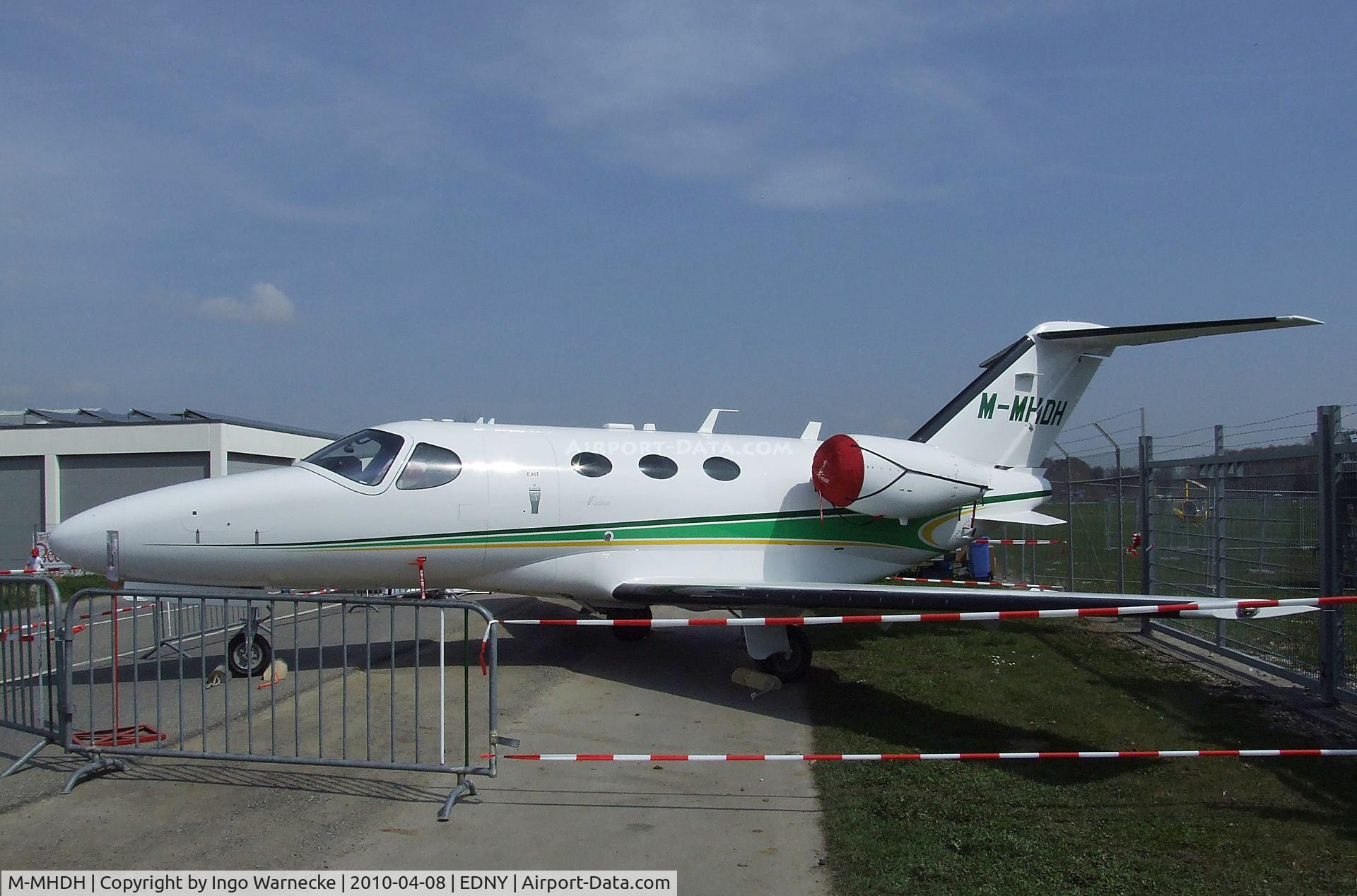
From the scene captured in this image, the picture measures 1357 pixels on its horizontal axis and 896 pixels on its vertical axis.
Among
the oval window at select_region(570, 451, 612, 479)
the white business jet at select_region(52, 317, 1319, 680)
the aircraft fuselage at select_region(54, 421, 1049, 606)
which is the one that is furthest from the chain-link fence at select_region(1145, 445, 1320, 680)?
the oval window at select_region(570, 451, 612, 479)

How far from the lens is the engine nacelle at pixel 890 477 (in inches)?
408

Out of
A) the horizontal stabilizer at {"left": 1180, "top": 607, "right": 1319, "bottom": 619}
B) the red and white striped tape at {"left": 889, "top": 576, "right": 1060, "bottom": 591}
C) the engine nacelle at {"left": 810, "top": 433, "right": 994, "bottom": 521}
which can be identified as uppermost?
the engine nacelle at {"left": 810, "top": 433, "right": 994, "bottom": 521}

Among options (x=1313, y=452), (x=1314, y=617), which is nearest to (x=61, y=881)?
(x=1313, y=452)

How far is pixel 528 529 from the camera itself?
9.94 metres

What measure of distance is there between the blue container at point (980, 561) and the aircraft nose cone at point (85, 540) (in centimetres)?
1512

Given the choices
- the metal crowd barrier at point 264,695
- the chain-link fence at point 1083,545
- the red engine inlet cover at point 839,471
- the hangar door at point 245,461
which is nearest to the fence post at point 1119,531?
the chain-link fence at point 1083,545

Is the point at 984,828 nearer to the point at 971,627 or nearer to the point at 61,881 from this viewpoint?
the point at 61,881

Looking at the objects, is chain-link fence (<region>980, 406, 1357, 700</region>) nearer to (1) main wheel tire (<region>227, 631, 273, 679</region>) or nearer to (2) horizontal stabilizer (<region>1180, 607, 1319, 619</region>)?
(2) horizontal stabilizer (<region>1180, 607, 1319, 619</region>)

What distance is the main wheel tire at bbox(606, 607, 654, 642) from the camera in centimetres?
1198

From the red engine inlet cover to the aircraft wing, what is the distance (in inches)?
60.6

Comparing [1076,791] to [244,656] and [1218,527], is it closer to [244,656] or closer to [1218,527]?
[1218,527]

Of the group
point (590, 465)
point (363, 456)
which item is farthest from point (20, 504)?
point (590, 465)

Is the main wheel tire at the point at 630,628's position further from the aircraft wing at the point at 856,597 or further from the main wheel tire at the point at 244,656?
the main wheel tire at the point at 244,656

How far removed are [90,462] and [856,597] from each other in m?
26.0
